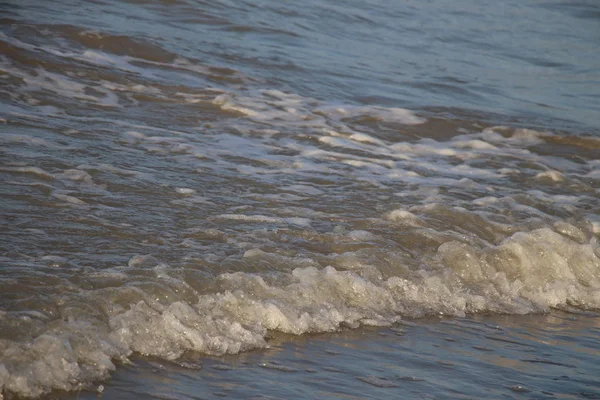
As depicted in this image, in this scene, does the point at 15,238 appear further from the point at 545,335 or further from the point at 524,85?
the point at 524,85

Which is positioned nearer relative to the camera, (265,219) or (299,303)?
(299,303)

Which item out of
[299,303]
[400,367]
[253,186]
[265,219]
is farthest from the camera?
[253,186]

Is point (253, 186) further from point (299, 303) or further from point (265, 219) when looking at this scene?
point (299, 303)

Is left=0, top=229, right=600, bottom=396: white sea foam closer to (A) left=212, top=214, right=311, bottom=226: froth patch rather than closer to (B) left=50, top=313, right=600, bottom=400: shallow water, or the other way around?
(B) left=50, top=313, right=600, bottom=400: shallow water

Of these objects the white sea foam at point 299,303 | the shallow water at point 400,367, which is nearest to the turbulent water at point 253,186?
the white sea foam at point 299,303

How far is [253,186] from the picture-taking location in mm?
5859

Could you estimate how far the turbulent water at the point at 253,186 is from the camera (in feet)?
12.7

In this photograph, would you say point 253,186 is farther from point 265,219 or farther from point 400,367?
point 400,367

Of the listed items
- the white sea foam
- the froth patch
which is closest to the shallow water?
the white sea foam

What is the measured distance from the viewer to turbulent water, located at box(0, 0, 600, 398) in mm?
3875

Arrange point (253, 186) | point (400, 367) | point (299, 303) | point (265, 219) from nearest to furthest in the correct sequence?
1. point (400, 367)
2. point (299, 303)
3. point (265, 219)
4. point (253, 186)

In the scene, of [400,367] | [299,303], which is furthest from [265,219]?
[400,367]

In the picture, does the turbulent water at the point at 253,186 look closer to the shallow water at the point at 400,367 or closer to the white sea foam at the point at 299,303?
the white sea foam at the point at 299,303

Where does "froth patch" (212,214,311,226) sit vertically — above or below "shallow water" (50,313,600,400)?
above
